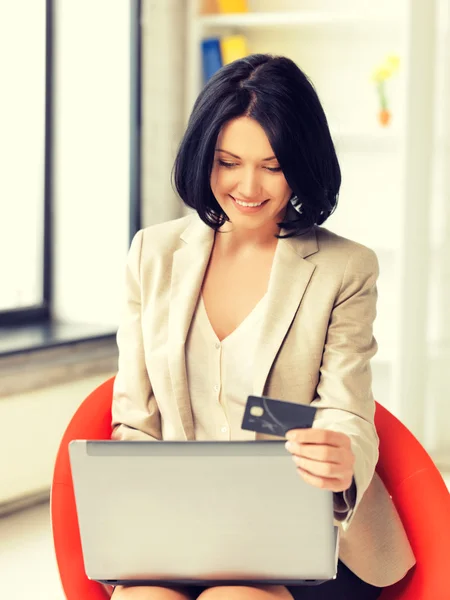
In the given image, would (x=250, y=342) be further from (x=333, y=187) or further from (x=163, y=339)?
(x=333, y=187)

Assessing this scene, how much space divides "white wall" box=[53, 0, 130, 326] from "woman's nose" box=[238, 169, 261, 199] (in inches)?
88.8

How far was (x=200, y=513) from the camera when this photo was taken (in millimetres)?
1161

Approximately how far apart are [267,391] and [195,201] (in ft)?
1.11

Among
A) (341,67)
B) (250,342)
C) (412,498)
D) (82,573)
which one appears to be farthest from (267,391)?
(341,67)

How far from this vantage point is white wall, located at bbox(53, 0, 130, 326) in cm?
362

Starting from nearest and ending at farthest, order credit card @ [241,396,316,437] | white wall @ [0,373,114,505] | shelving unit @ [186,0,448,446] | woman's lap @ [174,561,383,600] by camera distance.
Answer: credit card @ [241,396,316,437]
woman's lap @ [174,561,383,600]
white wall @ [0,373,114,505]
shelving unit @ [186,0,448,446]

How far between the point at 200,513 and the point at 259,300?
49cm

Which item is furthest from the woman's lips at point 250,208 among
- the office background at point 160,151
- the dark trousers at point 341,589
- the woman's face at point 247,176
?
the office background at point 160,151

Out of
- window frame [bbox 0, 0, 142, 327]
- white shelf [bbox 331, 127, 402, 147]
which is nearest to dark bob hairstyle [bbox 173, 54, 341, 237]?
white shelf [bbox 331, 127, 402, 147]

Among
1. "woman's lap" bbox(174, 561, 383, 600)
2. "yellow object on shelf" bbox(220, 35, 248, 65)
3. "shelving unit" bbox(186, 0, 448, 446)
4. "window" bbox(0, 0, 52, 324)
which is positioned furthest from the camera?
"yellow object on shelf" bbox(220, 35, 248, 65)

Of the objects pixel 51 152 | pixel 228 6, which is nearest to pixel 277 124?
A: pixel 51 152

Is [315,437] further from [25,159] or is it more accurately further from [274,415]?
[25,159]

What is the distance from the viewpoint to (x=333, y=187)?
4.89ft

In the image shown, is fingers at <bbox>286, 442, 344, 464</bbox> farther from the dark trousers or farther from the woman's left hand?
the dark trousers
